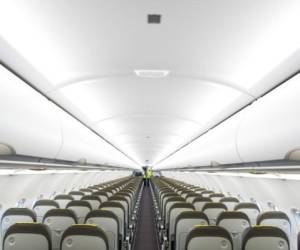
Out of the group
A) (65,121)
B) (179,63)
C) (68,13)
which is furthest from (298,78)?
(65,121)

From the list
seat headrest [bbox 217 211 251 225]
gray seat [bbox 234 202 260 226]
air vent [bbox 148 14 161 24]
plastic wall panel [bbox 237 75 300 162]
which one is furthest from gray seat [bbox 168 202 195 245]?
air vent [bbox 148 14 161 24]

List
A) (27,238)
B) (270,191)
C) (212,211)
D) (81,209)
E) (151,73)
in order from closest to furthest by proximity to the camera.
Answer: (27,238)
(151,73)
(212,211)
(81,209)
(270,191)

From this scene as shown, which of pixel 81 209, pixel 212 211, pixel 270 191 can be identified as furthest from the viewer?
pixel 270 191

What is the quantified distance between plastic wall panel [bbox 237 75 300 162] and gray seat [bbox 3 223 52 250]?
280cm

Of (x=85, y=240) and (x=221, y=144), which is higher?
(x=221, y=144)

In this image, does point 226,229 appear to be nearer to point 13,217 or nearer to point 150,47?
point 150,47

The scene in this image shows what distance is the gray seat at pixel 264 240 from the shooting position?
13.9 ft

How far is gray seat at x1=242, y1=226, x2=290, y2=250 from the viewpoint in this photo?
4250 millimetres

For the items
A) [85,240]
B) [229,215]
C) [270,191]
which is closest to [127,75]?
[85,240]

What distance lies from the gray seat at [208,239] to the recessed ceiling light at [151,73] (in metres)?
2.29

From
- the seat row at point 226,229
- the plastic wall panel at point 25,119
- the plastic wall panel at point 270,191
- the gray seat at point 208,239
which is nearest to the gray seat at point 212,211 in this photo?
the seat row at point 226,229

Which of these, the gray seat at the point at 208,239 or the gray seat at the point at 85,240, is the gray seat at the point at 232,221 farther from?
the gray seat at the point at 85,240

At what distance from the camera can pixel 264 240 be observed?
425 centimetres

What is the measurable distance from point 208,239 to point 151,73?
2.48 metres
